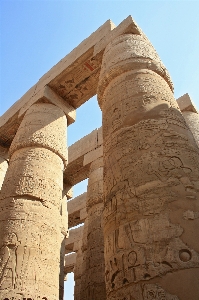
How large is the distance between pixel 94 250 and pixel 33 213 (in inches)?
110

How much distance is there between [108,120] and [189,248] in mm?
1931

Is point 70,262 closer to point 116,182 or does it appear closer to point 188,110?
point 188,110

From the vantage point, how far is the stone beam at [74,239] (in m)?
12.0

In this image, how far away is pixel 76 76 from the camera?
21.8 ft

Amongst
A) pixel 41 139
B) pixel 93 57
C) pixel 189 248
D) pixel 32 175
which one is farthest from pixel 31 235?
pixel 93 57

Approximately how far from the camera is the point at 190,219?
Answer: 7.31 feet

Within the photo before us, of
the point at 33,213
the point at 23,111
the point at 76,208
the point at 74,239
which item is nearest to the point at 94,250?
the point at 33,213

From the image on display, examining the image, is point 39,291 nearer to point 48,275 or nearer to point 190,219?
point 48,275

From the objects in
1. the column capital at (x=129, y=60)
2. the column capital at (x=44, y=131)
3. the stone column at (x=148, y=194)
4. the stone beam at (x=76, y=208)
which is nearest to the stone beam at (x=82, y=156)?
the stone beam at (x=76, y=208)

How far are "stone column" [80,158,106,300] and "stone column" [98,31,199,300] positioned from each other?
376cm

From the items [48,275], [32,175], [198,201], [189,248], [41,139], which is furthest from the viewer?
[41,139]

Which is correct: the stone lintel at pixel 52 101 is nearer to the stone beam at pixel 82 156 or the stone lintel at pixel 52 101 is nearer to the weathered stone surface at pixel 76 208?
the stone beam at pixel 82 156

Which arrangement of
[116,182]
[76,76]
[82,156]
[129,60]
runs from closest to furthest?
[116,182], [129,60], [76,76], [82,156]

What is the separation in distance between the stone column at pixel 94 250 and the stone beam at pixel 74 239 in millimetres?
5141
